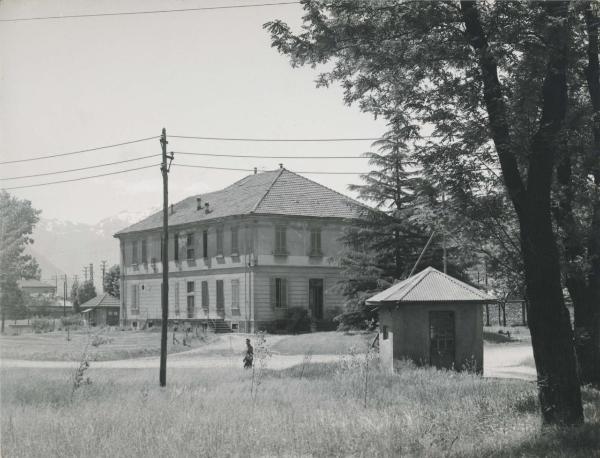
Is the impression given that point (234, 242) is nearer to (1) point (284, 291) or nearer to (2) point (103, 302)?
(1) point (284, 291)

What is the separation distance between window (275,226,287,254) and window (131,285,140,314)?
52.2 feet

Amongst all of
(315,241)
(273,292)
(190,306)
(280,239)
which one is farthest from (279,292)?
(190,306)

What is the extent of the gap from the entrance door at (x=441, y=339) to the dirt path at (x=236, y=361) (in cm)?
151

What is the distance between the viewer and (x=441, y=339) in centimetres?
2028

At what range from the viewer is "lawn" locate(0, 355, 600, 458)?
8258mm

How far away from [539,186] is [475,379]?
25.9 ft

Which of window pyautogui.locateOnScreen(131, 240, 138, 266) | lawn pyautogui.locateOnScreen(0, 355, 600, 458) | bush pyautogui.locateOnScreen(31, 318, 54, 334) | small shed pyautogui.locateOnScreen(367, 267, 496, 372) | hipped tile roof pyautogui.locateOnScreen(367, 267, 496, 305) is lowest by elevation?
bush pyautogui.locateOnScreen(31, 318, 54, 334)

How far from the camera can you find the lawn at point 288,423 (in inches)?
325

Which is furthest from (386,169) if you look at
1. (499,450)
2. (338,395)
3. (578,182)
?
(499,450)

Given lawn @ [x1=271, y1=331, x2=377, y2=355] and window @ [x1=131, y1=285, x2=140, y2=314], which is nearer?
lawn @ [x1=271, y1=331, x2=377, y2=355]

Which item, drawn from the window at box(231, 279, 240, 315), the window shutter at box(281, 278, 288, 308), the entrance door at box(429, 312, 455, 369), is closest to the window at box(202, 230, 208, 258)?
the window at box(231, 279, 240, 315)

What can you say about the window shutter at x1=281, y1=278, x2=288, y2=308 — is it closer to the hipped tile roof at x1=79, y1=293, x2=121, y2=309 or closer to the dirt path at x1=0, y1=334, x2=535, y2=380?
the dirt path at x1=0, y1=334, x2=535, y2=380

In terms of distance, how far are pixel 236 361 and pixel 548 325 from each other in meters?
18.1

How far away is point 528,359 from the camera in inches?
993
